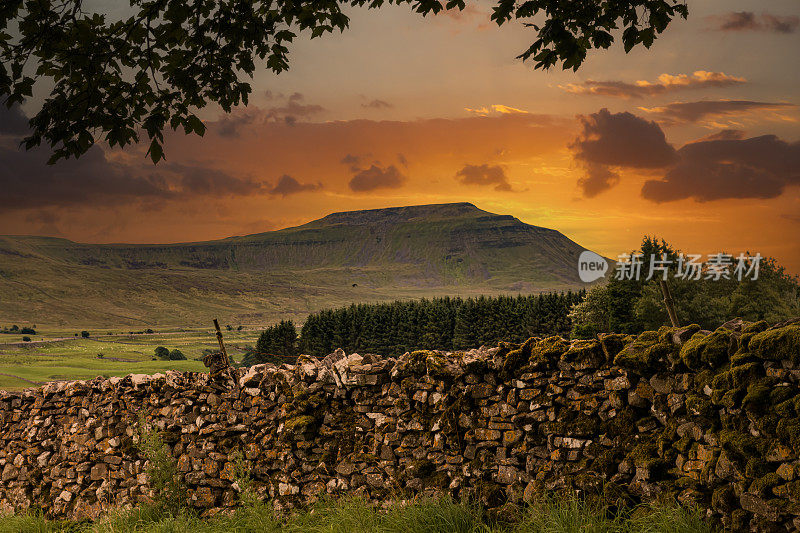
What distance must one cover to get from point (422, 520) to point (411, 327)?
105 meters

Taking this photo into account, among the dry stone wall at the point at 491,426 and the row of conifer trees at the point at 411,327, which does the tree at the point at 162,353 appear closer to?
the row of conifer trees at the point at 411,327

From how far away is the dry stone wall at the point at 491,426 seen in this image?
4.66 metres

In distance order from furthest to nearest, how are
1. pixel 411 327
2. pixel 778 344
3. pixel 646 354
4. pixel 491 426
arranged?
1. pixel 411 327
2. pixel 491 426
3. pixel 646 354
4. pixel 778 344

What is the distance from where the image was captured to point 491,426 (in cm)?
646

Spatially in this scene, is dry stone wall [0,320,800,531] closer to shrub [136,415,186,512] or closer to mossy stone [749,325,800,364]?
mossy stone [749,325,800,364]

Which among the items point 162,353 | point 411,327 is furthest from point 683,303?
point 162,353

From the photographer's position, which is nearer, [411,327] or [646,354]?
[646,354]

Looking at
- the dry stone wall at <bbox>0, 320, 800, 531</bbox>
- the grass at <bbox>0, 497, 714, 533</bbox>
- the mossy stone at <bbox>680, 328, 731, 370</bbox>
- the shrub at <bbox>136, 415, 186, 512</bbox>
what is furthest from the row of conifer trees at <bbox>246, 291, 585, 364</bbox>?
the mossy stone at <bbox>680, 328, 731, 370</bbox>

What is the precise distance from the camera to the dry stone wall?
4.66 m

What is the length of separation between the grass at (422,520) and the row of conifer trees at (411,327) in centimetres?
9095

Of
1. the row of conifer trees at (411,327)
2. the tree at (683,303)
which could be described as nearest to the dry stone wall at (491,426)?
the tree at (683,303)

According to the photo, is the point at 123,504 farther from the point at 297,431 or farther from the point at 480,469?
the point at 480,469

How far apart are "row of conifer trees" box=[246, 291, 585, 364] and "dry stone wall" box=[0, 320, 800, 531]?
8996cm

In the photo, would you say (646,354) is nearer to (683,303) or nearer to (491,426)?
(491,426)
